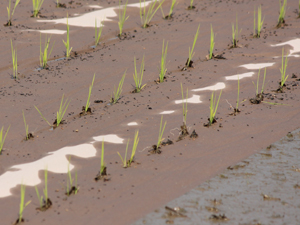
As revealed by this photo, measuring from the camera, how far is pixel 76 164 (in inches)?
110

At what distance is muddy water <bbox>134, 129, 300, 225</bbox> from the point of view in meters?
2.11

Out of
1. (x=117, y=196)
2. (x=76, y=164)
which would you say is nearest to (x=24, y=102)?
(x=76, y=164)

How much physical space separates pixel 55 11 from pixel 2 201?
4.46 meters

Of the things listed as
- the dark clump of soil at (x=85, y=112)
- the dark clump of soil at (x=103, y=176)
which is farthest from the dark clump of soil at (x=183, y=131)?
the dark clump of soil at (x=85, y=112)

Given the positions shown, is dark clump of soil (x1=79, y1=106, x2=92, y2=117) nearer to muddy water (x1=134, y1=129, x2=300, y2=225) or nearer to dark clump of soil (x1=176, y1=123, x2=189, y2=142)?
dark clump of soil (x1=176, y1=123, x2=189, y2=142)

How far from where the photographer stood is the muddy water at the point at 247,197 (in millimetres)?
2113

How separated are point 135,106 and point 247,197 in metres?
1.71

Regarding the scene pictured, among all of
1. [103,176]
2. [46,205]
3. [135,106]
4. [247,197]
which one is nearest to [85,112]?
[135,106]

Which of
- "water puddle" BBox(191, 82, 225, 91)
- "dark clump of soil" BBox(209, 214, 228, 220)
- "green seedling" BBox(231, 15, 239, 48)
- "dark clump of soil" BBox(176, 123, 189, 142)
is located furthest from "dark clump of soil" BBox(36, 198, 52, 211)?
"green seedling" BBox(231, 15, 239, 48)

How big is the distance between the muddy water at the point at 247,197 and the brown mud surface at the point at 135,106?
9 centimetres

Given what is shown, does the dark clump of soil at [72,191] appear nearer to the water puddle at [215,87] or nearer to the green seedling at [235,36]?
the water puddle at [215,87]

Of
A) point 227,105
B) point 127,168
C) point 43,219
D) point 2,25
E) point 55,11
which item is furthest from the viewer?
point 55,11

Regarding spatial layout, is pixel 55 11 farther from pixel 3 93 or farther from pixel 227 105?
pixel 227 105

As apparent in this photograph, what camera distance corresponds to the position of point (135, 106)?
377 cm
